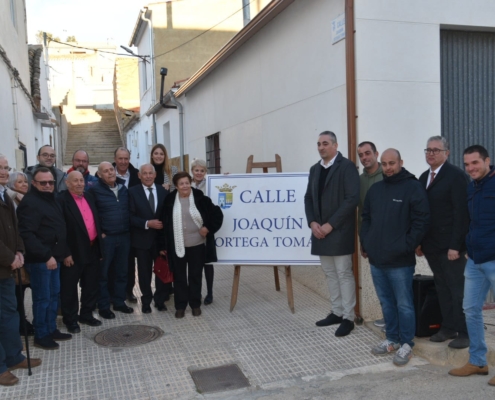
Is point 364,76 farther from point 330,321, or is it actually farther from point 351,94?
point 330,321

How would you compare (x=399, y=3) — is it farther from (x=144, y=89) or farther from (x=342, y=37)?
(x=144, y=89)

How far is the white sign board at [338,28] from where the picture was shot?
5.20 m

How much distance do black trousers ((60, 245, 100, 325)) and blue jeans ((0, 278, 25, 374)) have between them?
2.91 feet

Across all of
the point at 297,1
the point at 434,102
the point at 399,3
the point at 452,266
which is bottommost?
the point at 452,266

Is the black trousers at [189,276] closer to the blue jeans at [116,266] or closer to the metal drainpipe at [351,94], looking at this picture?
the blue jeans at [116,266]

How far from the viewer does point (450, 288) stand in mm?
4215

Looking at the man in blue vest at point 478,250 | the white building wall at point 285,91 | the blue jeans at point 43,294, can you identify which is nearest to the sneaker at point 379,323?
the man in blue vest at point 478,250

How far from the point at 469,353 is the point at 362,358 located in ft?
2.97

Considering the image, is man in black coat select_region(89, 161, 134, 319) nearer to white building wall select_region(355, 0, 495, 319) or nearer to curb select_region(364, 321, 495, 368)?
white building wall select_region(355, 0, 495, 319)

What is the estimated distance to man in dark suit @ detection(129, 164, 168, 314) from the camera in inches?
217

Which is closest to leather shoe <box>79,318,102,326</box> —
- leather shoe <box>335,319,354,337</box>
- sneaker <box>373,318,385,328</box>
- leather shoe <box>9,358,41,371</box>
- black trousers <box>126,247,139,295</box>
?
black trousers <box>126,247,139,295</box>

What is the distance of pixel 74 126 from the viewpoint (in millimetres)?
30766

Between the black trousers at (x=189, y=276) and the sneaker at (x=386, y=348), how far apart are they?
2.14 meters

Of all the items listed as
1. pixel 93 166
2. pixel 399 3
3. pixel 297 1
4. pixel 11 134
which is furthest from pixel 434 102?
pixel 93 166
